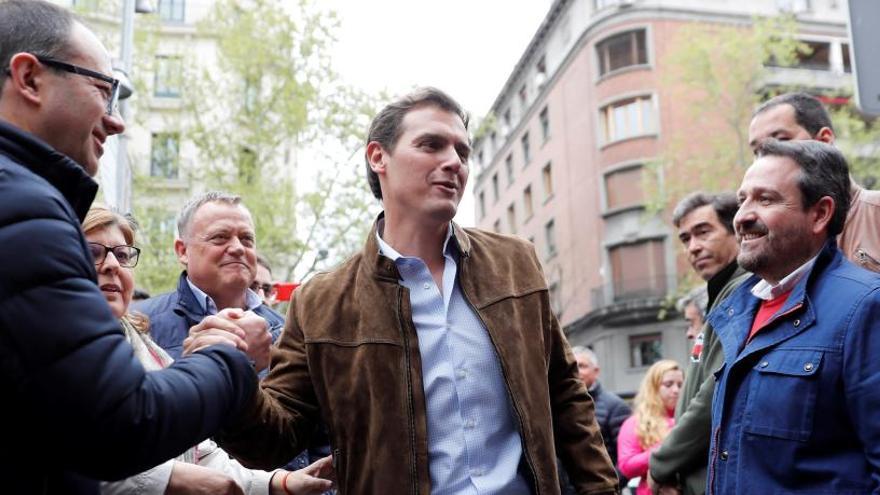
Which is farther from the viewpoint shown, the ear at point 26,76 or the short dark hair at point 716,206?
the short dark hair at point 716,206

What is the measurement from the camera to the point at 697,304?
6426mm

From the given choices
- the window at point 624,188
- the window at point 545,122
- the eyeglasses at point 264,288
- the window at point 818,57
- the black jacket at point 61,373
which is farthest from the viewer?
the window at point 545,122

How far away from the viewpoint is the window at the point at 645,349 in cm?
3722

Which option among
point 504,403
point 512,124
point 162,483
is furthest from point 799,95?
point 512,124

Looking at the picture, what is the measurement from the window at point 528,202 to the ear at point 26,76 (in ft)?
146

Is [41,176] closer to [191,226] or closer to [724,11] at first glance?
[191,226]

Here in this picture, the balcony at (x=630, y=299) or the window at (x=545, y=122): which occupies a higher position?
the window at (x=545, y=122)

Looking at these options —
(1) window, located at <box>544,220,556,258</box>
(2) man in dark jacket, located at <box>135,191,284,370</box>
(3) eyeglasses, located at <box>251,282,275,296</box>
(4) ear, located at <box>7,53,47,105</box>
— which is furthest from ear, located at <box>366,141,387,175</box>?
(1) window, located at <box>544,220,556,258</box>

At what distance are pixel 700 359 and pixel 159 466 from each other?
2.87 m

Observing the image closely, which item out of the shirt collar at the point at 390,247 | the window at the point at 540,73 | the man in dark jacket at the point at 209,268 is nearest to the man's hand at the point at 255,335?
the shirt collar at the point at 390,247

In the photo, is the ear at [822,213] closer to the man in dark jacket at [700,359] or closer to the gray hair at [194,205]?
the man in dark jacket at [700,359]

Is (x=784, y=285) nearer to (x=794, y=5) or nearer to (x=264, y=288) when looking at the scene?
(x=264, y=288)

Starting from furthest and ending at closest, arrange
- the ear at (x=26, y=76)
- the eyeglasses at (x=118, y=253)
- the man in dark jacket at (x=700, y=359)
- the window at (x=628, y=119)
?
the window at (x=628, y=119), the man in dark jacket at (x=700, y=359), the eyeglasses at (x=118, y=253), the ear at (x=26, y=76)

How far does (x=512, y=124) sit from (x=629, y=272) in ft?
50.0
